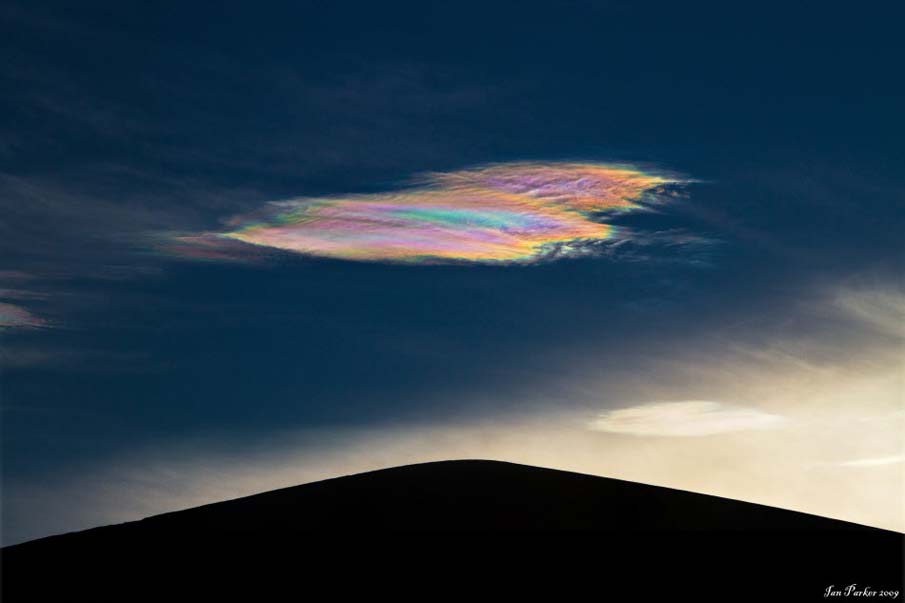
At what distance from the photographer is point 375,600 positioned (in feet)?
86.1

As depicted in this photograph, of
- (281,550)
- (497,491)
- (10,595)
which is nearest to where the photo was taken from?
(10,595)

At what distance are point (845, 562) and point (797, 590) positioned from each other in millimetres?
3887

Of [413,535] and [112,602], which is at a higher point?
[413,535]

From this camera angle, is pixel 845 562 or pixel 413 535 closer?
pixel 845 562

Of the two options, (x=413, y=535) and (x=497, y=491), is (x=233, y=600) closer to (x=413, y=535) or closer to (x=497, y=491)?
(x=413, y=535)

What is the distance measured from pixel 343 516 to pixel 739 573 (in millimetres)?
14370

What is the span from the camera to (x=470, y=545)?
1200 inches

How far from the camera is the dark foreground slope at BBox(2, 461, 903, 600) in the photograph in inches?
1083

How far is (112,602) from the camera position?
26.7 meters

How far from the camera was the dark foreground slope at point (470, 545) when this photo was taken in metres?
27.5

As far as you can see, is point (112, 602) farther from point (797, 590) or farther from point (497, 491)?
point (797, 590)

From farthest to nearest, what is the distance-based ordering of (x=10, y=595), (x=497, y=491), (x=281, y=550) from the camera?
(x=497, y=491)
(x=281, y=550)
(x=10, y=595)

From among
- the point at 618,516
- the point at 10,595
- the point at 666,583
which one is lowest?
the point at 10,595

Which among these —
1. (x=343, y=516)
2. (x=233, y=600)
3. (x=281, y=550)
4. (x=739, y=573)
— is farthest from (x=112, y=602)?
(x=739, y=573)
